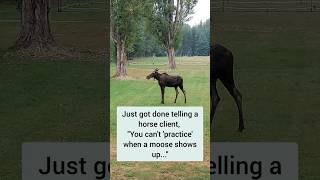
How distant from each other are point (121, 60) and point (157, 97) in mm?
625

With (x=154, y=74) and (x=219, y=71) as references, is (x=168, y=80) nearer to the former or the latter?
(x=154, y=74)

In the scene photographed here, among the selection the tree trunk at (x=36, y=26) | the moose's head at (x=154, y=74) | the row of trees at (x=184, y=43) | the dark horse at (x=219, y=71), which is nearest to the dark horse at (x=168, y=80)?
the moose's head at (x=154, y=74)

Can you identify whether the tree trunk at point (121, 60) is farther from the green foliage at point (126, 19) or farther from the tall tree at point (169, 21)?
the tall tree at point (169, 21)

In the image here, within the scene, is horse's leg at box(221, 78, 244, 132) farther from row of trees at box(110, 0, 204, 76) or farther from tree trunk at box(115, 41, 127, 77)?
tree trunk at box(115, 41, 127, 77)

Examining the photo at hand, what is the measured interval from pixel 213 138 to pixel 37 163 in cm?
236

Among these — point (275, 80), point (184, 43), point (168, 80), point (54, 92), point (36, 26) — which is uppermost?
point (36, 26)

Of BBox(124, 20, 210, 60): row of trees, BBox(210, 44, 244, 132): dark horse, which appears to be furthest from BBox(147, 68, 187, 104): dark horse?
BBox(210, 44, 244, 132): dark horse

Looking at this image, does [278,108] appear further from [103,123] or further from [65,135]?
[65,135]

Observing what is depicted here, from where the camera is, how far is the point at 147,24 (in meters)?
6.76

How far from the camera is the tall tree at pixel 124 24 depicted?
656 cm

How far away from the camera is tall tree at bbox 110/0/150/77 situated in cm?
656

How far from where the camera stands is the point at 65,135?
26.9 ft

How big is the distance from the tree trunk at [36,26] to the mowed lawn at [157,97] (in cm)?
498

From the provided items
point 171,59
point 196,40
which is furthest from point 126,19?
point 196,40
